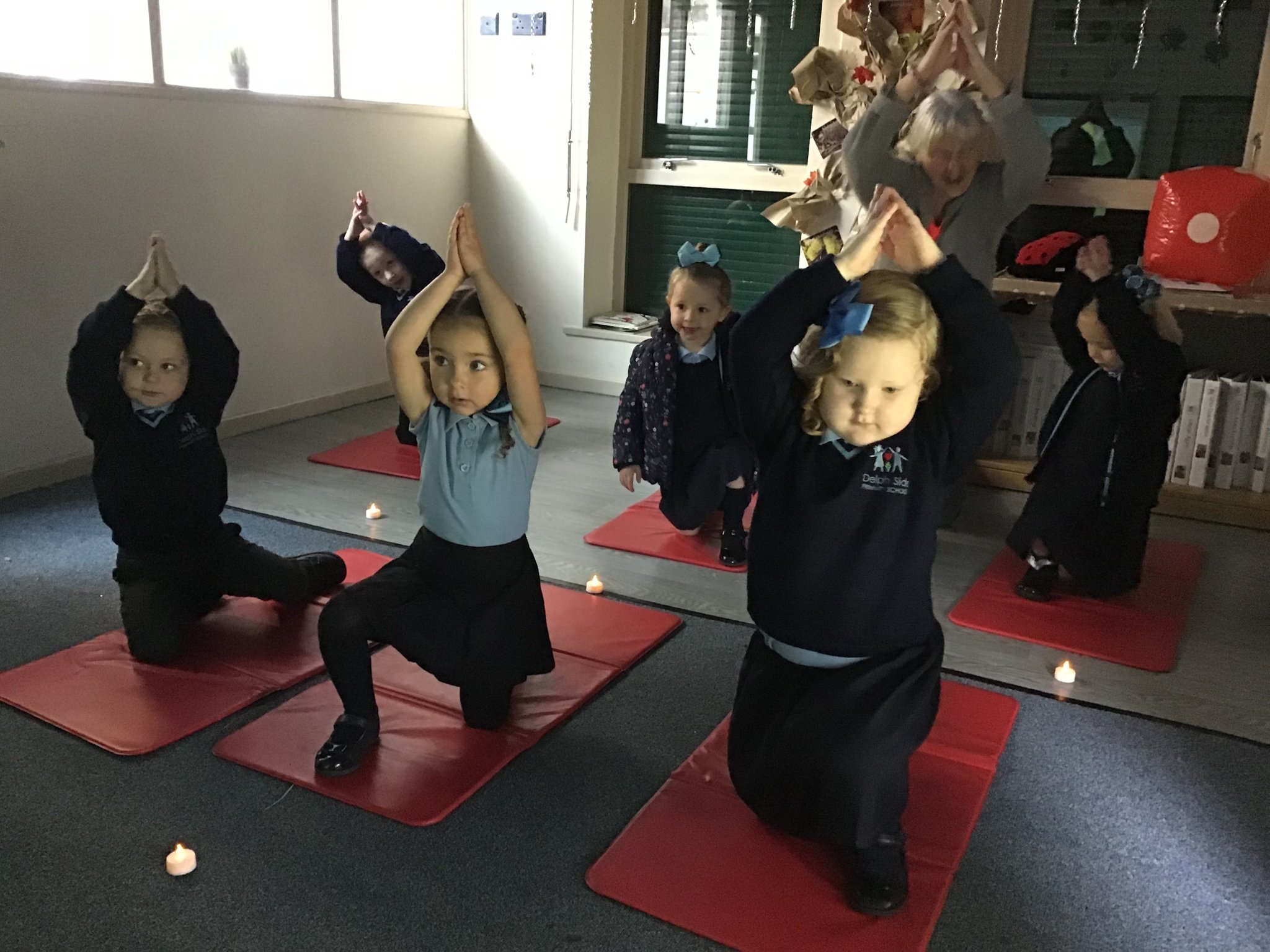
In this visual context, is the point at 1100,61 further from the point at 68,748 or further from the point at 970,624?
the point at 68,748

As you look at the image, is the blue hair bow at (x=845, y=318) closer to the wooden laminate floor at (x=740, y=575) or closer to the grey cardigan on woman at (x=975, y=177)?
the wooden laminate floor at (x=740, y=575)

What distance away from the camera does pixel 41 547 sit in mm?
2971

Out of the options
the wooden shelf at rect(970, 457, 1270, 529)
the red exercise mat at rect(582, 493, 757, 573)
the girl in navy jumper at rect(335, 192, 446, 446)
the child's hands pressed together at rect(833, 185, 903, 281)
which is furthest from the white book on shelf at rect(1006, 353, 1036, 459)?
the child's hands pressed together at rect(833, 185, 903, 281)

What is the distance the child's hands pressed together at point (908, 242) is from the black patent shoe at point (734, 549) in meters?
1.50

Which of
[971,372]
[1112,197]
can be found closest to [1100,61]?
[1112,197]

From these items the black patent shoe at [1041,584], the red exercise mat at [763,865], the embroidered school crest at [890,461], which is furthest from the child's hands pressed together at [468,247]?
the black patent shoe at [1041,584]

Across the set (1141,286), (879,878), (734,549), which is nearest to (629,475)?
(734,549)

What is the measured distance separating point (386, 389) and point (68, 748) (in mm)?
3236

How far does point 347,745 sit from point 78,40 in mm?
2853

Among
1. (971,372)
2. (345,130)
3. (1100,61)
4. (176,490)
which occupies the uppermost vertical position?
(1100,61)

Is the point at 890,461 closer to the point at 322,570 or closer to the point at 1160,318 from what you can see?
the point at 1160,318

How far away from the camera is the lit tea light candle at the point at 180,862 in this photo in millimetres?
1659

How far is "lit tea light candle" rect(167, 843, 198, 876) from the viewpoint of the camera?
1659 mm

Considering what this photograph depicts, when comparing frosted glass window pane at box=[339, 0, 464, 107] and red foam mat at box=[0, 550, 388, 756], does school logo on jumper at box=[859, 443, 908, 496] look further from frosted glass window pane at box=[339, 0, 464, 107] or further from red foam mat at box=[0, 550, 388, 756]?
frosted glass window pane at box=[339, 0, 464, 107]
